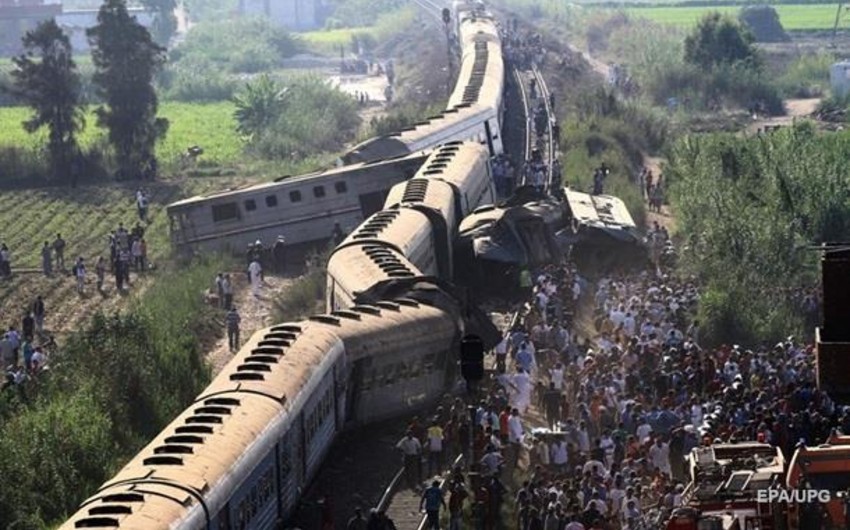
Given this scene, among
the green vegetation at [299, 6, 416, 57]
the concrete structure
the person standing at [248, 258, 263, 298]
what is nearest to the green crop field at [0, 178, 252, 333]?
the person standing at [248, 258, 263, 298]

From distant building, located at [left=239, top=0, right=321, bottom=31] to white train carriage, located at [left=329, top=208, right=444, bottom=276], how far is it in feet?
452

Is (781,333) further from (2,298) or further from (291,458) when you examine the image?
(2,298)

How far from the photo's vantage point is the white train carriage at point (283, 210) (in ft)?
156

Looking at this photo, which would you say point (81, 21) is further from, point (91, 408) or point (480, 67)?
point (91, 408)

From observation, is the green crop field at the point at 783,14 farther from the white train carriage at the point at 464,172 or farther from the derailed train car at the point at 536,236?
the derailed train car at the point at 536,236

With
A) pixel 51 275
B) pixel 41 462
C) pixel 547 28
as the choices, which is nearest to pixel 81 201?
pixel 51 275

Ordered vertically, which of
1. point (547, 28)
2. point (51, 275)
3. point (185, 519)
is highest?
point (185, 519)

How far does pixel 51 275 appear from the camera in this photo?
4816 centimetres

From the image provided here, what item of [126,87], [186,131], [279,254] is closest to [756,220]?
[279,254]

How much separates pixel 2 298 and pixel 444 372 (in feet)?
57.8

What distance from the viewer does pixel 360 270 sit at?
3350 cm

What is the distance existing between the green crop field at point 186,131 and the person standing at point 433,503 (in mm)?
49451

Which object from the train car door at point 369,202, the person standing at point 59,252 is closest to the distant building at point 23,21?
the person standing at point 59,252

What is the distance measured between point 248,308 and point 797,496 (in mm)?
24984
